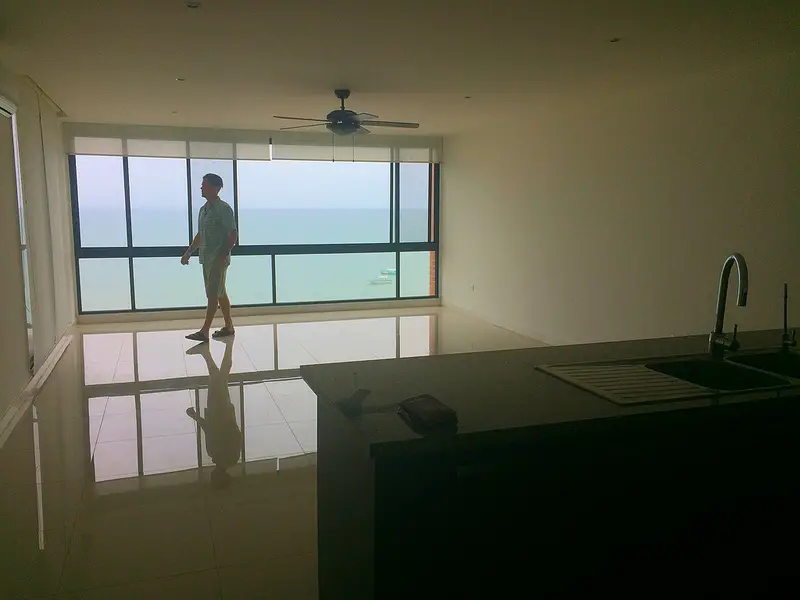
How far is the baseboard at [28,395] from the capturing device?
3.90 m

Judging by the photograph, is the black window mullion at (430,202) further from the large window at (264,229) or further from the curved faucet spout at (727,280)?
the curved faucet spout at (727,280)

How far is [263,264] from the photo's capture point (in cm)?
869

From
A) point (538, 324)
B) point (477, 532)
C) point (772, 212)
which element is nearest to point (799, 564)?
point (477, 532)

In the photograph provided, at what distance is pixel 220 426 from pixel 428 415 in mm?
2820

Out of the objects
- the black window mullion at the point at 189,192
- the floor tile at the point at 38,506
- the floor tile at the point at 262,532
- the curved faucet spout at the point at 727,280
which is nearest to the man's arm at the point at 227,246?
the black window mullion at the point at 189,192

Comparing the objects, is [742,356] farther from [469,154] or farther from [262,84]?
[469,154]

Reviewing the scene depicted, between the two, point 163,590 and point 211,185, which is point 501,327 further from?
point 163,590

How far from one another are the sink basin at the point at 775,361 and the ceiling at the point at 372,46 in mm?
1889

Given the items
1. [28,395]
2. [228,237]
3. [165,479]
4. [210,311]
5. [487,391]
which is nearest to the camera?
[487,391]

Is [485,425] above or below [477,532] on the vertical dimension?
above

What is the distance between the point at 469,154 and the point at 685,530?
7.04 metres

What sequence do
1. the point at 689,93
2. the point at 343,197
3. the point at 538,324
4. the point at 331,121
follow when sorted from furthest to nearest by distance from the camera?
the point at 343,197
the point at 538,324
the point at 331,121
the point at 689,93

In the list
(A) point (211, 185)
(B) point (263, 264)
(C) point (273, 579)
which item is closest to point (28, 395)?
(A) point (211, 185)

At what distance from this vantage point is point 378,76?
4.94 meters
